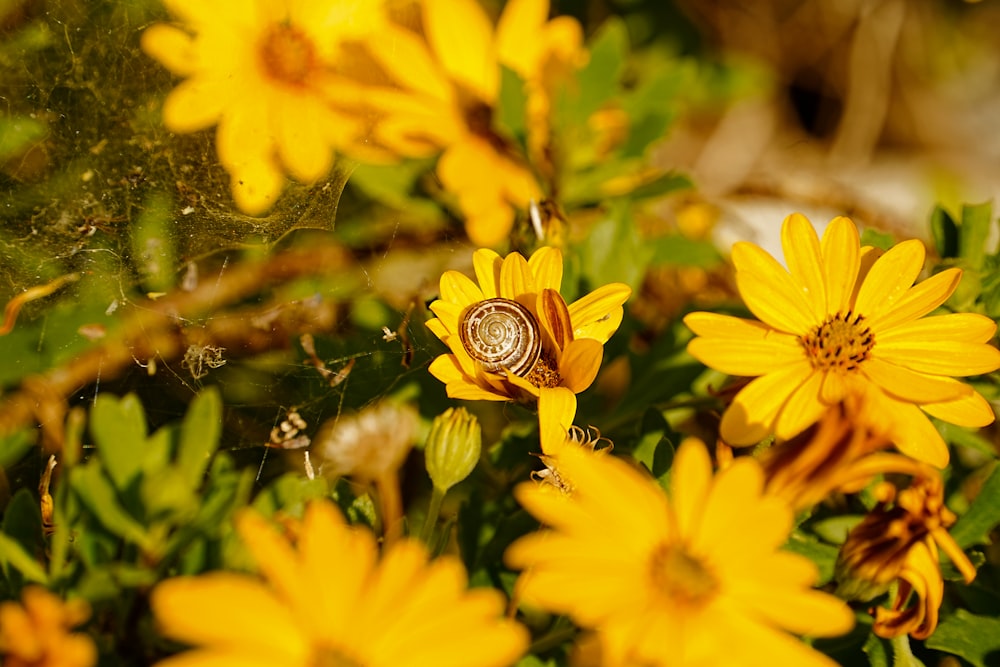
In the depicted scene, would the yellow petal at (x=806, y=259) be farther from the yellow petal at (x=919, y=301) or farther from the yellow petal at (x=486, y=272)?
the yellow petal at (x=486, y=272)

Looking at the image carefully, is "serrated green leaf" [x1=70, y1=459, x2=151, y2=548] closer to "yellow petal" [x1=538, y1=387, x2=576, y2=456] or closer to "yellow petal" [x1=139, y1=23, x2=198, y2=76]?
"yellow petal" [x1=538, y1=387, x2=576, y2=456]

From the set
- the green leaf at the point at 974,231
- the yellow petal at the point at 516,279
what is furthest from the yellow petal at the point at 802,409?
the green leaf at the point at 974,231

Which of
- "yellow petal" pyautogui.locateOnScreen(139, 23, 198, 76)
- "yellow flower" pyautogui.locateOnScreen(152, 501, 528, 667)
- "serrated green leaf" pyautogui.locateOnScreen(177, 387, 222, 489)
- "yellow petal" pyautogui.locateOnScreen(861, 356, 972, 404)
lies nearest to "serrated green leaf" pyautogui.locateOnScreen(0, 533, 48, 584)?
"serrated green leaf" pyautogui.locateOnScreen(177, 387, 222, 489)

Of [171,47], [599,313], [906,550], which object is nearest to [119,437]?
[599,313]

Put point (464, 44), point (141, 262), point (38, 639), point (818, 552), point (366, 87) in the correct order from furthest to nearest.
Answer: point (464, 44)
point (366, 87)
point (141, 262)
point (818, 552)
point (38, 639)

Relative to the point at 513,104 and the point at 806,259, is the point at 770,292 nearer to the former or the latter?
the point at 806,259

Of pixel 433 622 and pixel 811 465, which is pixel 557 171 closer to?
pixel 811 465

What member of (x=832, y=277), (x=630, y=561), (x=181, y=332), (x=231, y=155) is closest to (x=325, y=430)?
(x=181, y=332)
